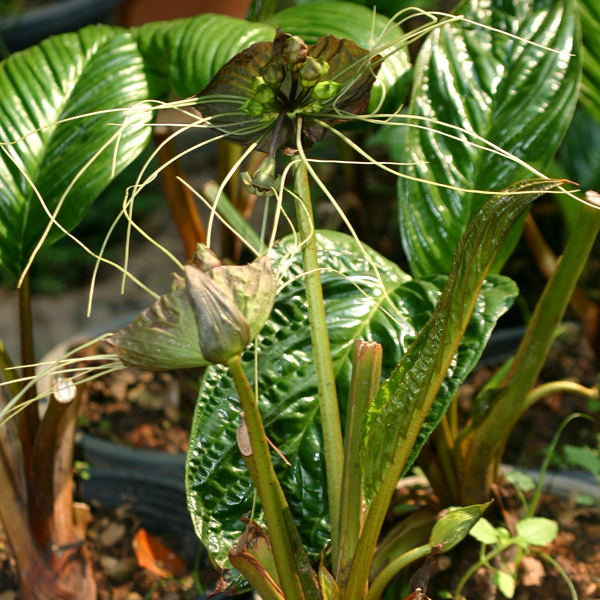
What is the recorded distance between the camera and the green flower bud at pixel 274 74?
301mm

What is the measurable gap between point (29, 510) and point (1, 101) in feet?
1.19

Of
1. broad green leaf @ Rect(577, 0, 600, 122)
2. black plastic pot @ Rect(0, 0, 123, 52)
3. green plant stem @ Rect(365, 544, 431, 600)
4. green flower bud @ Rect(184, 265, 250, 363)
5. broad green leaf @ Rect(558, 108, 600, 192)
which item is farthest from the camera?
black plastic pot @ Rect(0, 0, 123, 52)

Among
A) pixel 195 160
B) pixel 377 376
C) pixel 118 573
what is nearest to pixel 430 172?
pixel 377 376

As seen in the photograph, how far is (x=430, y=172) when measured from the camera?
0.53 meters

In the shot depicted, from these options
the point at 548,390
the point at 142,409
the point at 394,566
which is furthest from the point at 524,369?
the point at 142,409

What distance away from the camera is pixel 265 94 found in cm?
31

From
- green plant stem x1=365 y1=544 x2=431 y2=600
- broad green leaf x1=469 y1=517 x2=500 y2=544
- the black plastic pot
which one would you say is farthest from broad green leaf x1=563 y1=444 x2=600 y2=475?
the black plastic pot

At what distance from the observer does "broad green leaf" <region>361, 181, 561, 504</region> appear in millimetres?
319

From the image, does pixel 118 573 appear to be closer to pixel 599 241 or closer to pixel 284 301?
pixel 284 301

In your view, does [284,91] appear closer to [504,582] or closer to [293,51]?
[293,51]

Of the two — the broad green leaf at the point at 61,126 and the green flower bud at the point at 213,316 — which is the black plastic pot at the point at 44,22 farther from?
the green flower bud at the point at 213,316

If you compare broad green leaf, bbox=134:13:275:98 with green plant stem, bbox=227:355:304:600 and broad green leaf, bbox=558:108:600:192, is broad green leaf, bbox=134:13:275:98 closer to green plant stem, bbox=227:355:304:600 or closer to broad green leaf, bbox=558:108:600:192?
green plant stem, bbox=227:355:304:600

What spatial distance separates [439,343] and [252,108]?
0.51ft

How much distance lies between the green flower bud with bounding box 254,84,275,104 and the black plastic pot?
1.62m
